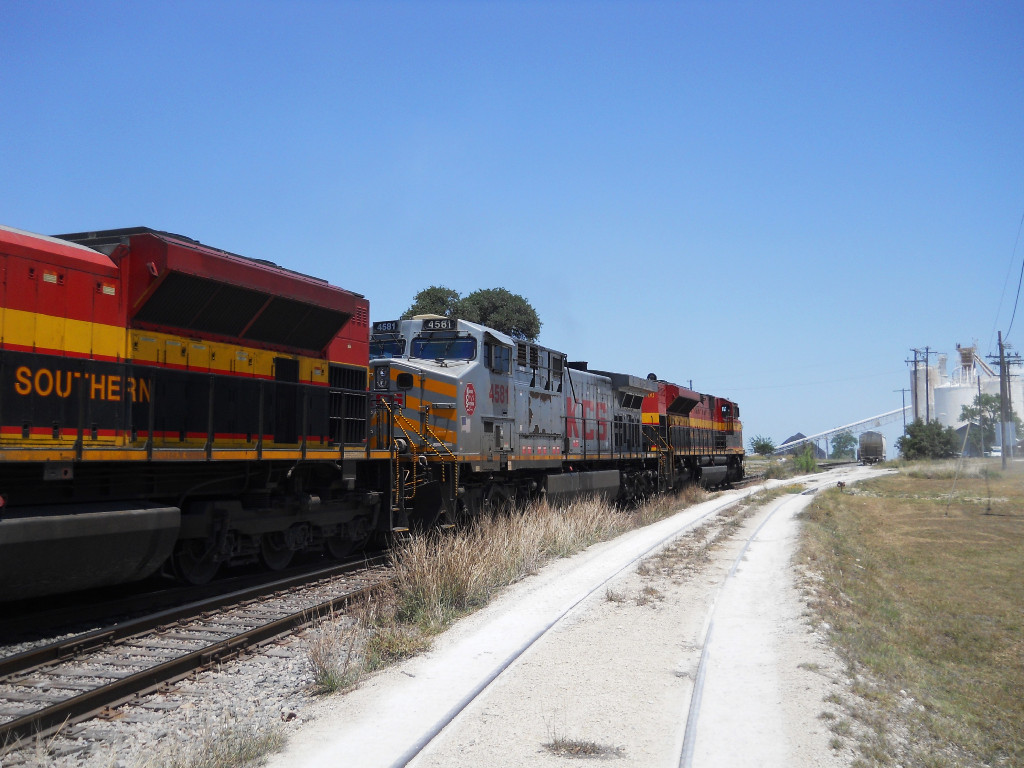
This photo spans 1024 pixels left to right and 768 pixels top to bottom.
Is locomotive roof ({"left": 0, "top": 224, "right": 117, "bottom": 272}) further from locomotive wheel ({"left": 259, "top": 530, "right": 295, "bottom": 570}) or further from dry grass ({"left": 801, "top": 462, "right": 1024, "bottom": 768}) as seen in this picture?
dry grass ({"left": 801, "top": 462, "right": 1024, "bottom": 768})

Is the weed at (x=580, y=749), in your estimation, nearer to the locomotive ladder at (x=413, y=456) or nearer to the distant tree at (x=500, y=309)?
the locomotive ladder at (x=413, y=456)

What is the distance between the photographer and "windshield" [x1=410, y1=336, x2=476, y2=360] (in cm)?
1388

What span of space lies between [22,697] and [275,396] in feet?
15.6

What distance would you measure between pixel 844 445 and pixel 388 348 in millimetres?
156899

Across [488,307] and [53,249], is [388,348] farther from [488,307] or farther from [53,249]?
[488,307]

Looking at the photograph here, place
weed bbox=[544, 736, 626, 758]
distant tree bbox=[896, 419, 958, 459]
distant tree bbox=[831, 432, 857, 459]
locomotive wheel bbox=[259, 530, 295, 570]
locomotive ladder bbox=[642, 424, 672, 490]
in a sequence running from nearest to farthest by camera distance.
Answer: weed bbox=[544, 736, 626, 758] → locomotive wheel bbox=[259, 530, 295, 570] → locomotive ladder bbox=[642, 424, 672, 490] → distant tree bbox=[896, 419, 958, 459] → distant tree bbox=[831, 432, 857, 459]

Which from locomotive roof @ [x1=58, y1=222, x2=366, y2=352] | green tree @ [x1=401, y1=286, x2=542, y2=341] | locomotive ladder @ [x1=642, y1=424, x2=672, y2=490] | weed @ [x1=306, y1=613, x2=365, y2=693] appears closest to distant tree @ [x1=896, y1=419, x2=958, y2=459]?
green tree @ [x1=401, y1=286, x2=542, y2=341]

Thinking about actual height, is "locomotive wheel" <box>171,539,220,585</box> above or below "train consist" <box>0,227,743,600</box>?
below

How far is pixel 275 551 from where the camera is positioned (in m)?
10.7

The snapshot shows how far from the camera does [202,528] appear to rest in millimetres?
8773

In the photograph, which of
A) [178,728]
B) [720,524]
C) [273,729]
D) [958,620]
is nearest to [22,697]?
[178,728]

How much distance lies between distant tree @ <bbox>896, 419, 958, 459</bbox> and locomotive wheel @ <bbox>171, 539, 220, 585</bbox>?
75.6 m

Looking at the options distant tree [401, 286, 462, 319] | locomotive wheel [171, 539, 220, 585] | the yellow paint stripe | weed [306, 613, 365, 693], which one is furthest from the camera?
distant tree [401, 286, 462, 319]

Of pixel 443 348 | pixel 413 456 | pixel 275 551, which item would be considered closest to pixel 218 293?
pixel 275 551
